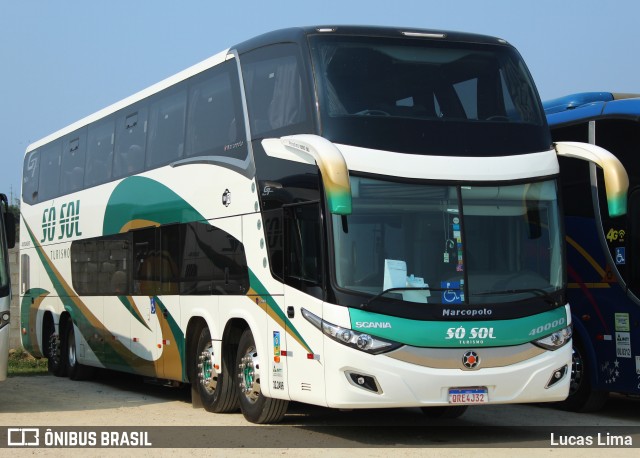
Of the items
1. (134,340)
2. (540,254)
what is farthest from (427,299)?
(134,340)

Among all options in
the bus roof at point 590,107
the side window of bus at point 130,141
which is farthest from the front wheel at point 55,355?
the bus roof at point 590,107

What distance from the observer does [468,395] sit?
1129cm

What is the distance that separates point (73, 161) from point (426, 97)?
9921mm

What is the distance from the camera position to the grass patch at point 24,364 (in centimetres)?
2272

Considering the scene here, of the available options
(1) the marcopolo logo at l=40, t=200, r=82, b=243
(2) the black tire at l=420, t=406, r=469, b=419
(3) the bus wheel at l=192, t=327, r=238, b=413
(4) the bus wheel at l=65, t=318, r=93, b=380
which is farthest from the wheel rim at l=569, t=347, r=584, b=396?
(4) the bus wheel at l=65, t=318, r=93, b=380

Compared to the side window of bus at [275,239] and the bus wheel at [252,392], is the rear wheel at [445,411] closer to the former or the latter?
the bus wheel at [252,392]

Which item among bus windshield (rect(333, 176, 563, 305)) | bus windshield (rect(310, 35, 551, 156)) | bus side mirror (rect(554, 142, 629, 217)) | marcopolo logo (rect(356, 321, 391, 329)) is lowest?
marcopolo logo (rect(356, 321, 391, 329))

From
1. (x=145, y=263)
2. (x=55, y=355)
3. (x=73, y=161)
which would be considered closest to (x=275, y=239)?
(x=145, y=263)

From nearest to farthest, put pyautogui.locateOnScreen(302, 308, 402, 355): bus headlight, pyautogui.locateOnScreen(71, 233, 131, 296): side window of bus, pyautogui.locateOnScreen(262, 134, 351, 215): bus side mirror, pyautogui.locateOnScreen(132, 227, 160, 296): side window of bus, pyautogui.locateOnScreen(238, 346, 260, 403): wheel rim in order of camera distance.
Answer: pyautogui.locateOnScreen(262, 134, 351, 215): bus side mirror, pyautogui.locateOnScreen(302, 308, 402, 355): bus headlight, pyautogui.locateOnScreen(238, 346, 260, 403): wheel rim, pyautogui.locateOnScreen(132, 227, 160, 296): side window of bus, pyautogui.locateOnScreen(71, 233, 131, 296): side window of bus

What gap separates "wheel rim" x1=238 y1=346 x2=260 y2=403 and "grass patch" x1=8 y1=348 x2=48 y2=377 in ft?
31.2

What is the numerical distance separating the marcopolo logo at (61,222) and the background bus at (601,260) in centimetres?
885

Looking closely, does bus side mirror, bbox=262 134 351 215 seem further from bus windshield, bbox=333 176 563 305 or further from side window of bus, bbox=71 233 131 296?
side window of bus, bbox=71 233 131 296

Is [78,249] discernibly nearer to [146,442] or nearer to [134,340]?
[134,340]

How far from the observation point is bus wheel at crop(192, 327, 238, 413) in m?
14.0
